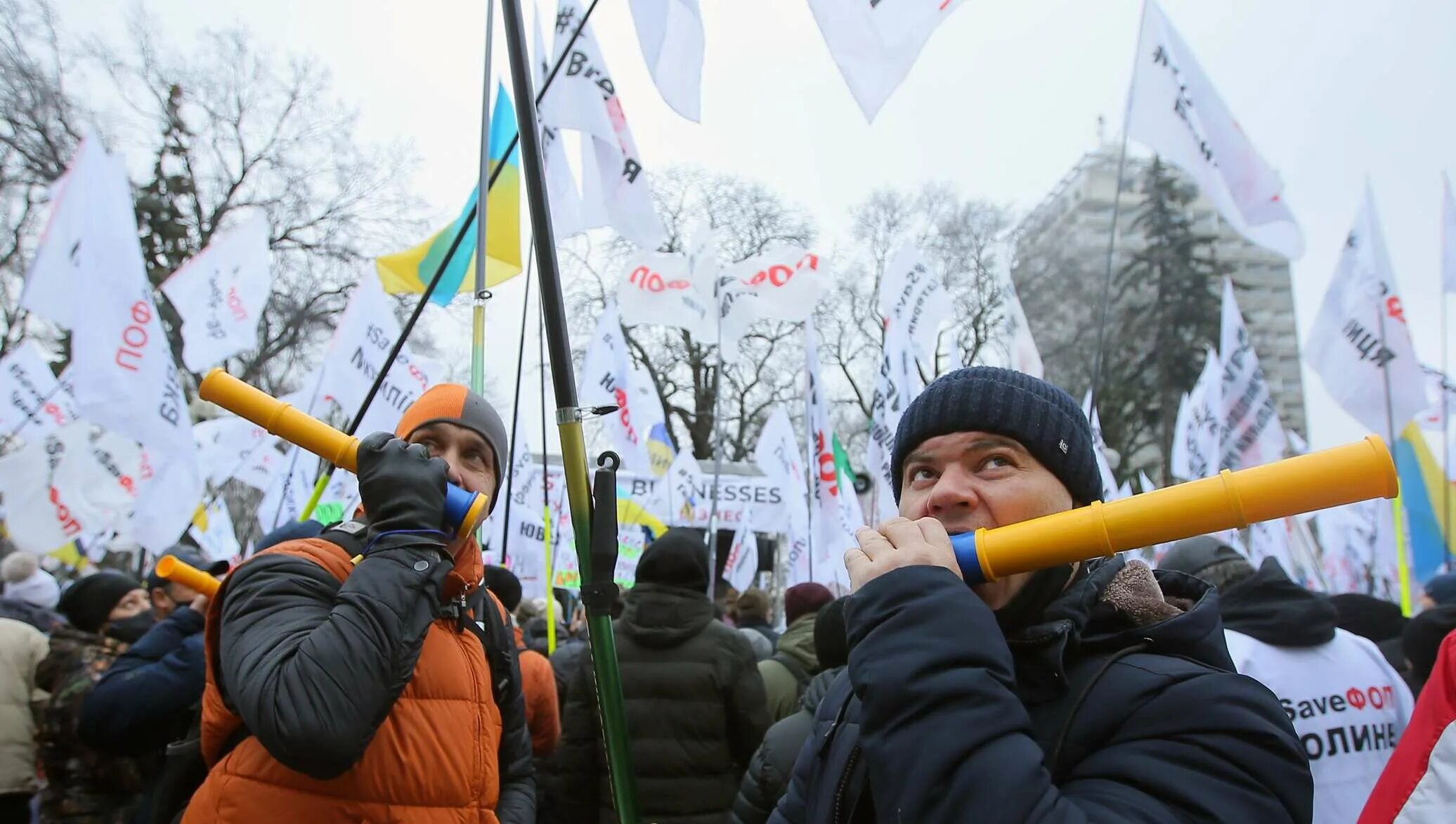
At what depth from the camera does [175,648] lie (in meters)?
3.05

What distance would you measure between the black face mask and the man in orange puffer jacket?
8.13 feet

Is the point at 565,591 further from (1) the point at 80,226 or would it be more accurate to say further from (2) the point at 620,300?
(1) the point at 80,226

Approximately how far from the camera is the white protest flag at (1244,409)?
8.98 m


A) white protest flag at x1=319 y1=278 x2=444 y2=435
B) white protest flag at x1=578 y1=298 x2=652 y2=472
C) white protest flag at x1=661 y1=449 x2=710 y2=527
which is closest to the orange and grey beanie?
white protest flag at x1=319 y1=278 x2=444 y2=435

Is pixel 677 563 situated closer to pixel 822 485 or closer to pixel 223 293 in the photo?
pixel 223 293

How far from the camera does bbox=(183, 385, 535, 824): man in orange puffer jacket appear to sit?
5.33 feet

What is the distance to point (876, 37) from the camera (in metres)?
3.58

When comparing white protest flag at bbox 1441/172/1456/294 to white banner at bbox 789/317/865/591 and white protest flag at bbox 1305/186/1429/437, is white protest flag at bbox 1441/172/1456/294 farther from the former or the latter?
white banner at bbox 789/317/865/591

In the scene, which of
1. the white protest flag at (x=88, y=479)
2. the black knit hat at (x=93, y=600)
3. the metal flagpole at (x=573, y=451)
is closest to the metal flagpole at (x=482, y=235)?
the metal flagpole at (x=573, y=451)

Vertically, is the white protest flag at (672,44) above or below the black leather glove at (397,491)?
above

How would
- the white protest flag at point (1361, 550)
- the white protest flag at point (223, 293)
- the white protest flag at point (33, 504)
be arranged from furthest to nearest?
the white protest flag at point (1361, 550) < the white protest flag at point (33, 504) < the white protest flag at point (223, 293)

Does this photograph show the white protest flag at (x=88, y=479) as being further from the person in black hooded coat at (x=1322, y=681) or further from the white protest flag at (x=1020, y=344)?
the person in black hooded coat at (x=1322, y=681)

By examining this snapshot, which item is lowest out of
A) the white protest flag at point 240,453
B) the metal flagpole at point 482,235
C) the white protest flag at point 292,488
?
the metal flagpole at point 482,235

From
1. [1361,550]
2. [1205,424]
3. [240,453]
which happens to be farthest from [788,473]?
[1361,550]
